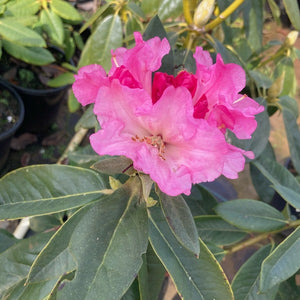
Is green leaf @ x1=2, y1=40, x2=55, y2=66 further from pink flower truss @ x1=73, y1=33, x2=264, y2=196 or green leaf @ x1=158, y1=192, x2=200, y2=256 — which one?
green leaf @ x1=158, y1=192, x2=200, y2=256

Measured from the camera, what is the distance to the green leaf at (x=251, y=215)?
92 cm

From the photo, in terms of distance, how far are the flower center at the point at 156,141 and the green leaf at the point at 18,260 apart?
1.48 ft

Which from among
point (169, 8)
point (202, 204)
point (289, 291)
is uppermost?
point (169, 8)

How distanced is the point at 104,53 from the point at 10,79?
0.86 metres

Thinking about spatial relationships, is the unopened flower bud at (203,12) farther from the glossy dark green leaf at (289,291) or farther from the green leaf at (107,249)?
the glossy dark green leaf at (289,291)

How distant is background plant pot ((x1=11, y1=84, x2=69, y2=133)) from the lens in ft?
6.25

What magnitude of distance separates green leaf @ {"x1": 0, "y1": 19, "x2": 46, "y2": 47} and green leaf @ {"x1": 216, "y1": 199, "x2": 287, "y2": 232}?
88 cm

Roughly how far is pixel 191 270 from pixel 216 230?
34cm

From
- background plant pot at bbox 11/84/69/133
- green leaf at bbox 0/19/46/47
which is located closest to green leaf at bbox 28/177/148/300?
green leaf at bbox 0/19/46/47

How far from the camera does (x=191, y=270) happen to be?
716 millimetres

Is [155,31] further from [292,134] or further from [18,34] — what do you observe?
[18,34]

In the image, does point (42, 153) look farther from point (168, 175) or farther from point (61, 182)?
point (168, 175)

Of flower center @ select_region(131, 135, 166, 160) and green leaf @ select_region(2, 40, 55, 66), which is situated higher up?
flower center @ select_region(131, 135, 166, 160)

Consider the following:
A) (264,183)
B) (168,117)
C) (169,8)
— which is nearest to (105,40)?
(169,8)
